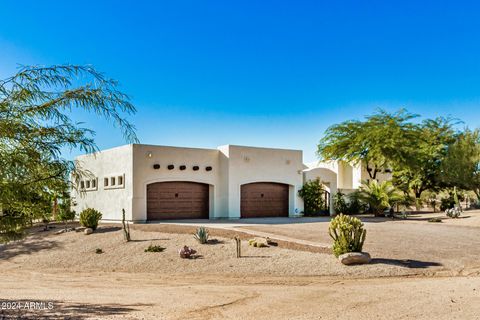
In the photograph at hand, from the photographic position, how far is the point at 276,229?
65.3ft

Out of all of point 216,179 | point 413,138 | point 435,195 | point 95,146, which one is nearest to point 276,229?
point 216,179

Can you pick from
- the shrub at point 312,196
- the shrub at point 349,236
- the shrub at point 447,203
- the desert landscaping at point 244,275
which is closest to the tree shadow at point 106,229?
the desert landscaping at point 244,275

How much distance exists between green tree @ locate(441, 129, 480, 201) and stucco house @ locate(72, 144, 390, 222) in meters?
11.8

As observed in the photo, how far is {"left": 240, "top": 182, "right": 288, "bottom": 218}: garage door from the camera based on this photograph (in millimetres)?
27609

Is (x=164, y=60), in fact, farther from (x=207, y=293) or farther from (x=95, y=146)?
(x=95, y=146)

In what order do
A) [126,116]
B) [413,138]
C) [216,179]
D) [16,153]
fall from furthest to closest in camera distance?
1. [413,138]
2. [216,179]
3. [126,116]
4. [16,153]

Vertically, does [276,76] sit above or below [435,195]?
above

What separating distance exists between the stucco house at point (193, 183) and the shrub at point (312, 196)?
43 centimetres

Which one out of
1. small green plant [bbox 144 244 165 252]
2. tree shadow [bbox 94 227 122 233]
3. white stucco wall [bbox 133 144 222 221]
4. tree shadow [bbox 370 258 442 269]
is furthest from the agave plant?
small green plant [bbox 144 244 165 252]

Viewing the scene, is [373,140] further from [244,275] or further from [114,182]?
[244,275]

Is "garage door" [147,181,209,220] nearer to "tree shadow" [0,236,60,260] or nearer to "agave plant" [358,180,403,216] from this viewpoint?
"tree shadow" [0,236,60,260]

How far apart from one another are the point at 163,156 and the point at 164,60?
717 cm

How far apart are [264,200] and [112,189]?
9127 millimetres

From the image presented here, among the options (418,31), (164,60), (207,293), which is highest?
(418,31)
